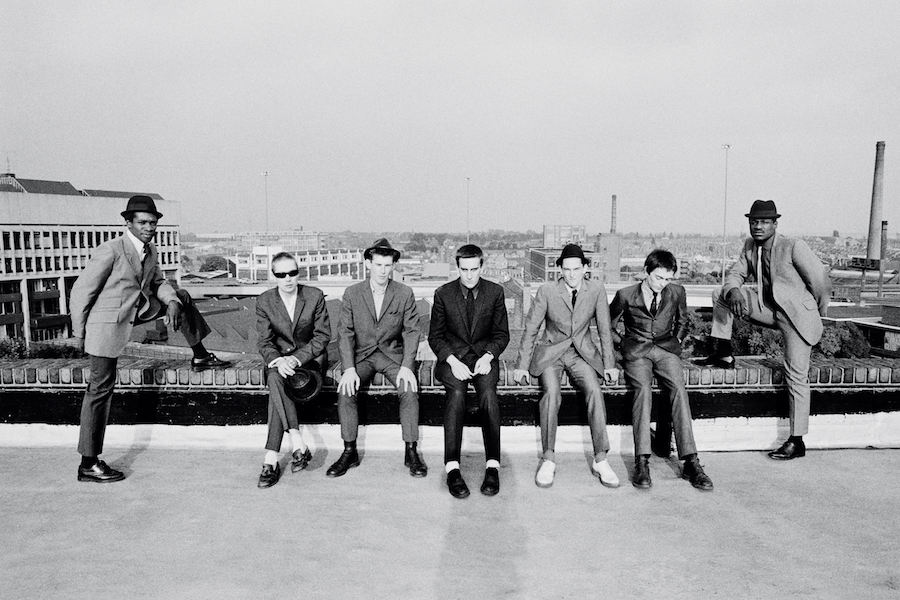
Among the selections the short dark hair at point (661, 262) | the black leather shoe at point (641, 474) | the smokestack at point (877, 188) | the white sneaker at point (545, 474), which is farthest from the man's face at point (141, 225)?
the smokestack at point (877, 188)

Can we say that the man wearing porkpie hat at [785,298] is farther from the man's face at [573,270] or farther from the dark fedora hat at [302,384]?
the dark fedora hat at [302,384]

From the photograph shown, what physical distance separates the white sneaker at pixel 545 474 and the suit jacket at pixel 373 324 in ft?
3.93

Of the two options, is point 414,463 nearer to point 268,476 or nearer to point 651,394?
point 268,476

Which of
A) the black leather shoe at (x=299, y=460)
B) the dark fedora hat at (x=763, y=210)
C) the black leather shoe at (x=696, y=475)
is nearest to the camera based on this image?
the black leather shoe at (x=696, y=475)

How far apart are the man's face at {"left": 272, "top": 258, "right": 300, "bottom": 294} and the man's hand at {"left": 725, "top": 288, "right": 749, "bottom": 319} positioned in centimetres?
333

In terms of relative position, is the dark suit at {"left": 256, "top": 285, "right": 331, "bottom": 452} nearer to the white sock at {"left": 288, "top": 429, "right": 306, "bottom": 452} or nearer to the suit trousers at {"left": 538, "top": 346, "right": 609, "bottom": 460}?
the white sock at {"left": 288, "top": 429, "right": 306, "bottom": 452}

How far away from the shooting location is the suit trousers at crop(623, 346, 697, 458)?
14.3 feet

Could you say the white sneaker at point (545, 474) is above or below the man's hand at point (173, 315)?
below

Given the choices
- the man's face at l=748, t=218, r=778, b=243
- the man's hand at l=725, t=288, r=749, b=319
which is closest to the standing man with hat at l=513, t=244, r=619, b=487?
the man's hand at l=725, t=288, r=749, b=319

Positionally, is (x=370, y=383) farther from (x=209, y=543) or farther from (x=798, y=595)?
(x=798, y=595)

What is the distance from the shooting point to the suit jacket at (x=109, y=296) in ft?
14.2

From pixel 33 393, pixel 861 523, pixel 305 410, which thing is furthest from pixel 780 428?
pixel 33 393

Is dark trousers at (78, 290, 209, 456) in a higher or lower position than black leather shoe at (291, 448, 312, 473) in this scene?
higher

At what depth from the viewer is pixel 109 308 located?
4426mm
